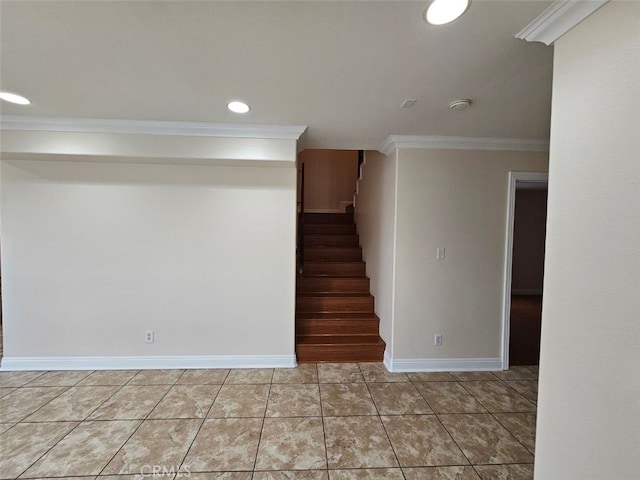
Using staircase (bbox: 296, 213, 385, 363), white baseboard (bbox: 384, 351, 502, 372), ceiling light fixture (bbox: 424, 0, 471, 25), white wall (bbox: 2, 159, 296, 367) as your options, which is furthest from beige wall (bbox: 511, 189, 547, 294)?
ceiling light fixture (bbox: 424, 0, 471, 25)

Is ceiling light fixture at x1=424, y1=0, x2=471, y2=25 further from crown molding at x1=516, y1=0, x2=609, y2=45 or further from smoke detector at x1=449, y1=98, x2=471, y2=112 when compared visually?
smoke detector at x1=449, y1=98, x2=471, y2=112

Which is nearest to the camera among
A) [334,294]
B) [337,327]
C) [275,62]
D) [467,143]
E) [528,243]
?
[275,62]

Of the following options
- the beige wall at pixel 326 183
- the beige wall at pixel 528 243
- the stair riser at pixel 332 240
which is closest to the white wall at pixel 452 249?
the stair riser at pixel 332 240

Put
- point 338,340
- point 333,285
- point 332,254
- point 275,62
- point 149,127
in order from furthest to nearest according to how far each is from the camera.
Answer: point 332,254
point 333,285
point 338,340
point 149,127
point 275,62

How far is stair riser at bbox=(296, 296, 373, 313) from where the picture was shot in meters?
3.30

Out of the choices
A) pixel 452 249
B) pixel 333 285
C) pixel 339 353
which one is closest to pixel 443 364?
pixel 339 353

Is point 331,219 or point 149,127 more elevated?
point 149,127

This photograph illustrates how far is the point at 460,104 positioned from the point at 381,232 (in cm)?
160

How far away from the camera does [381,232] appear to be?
124 inches

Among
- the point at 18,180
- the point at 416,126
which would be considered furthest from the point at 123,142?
the point at 416,126

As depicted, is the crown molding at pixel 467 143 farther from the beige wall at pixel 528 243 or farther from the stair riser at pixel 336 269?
the beige wall at pixel 528 243

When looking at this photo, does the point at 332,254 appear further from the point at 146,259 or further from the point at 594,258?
the point at 594,258

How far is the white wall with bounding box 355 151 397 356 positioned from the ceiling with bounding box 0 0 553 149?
0.87 metres

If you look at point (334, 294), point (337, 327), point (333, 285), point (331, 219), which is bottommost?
point (337, 327)
